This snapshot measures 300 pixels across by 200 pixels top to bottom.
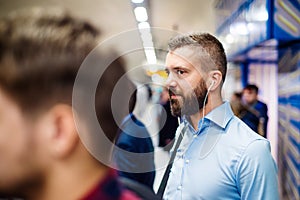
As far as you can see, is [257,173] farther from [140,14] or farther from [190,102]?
[140,14]

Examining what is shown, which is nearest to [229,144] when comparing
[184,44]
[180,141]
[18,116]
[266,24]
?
[180,141]

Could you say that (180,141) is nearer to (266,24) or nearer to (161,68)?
(161,68)

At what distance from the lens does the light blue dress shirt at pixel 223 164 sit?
67cm

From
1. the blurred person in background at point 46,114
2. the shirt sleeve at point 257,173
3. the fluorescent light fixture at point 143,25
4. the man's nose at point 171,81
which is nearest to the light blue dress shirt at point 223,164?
the shirt sleeve at point 257,173

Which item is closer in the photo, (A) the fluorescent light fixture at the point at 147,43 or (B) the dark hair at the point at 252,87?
(A) the fluorescent light fixture at the point at 147,43

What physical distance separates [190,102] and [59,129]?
1.17 feet

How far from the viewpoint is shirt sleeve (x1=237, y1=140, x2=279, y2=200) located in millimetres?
669

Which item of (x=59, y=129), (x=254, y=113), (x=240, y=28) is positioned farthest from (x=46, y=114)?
(x=240, y=28)

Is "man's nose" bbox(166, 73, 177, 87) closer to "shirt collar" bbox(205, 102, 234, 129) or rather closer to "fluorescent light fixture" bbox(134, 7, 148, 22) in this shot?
"shirt collar" bbox(205, 102, 234, 129)

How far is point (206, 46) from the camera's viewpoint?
0.64 metres

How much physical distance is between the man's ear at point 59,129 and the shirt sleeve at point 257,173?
42 cm

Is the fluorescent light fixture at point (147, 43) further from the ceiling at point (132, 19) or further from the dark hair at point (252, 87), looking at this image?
the dark hair at point (252, 87)

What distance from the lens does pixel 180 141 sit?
0.75 metres

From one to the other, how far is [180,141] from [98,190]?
0.43m
